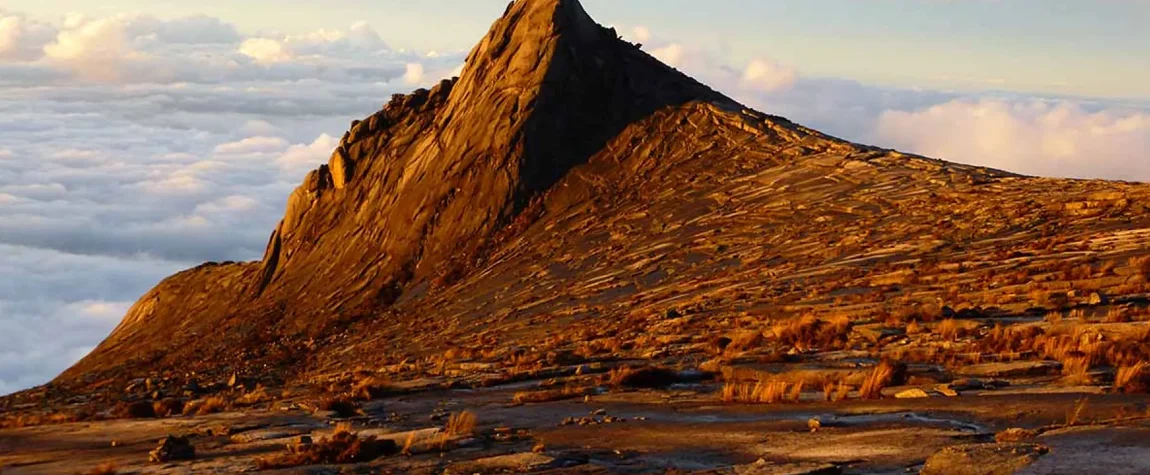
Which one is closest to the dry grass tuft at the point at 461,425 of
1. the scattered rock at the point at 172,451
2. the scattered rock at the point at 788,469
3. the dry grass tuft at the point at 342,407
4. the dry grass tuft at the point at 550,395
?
the dry grass tuft at the point at 550,395

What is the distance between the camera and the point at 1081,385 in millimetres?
16609

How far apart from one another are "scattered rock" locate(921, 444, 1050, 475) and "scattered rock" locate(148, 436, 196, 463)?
419 inches

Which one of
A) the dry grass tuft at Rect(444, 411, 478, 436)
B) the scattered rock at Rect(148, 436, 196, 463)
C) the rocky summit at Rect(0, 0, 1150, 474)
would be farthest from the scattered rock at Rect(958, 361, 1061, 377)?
the scattered rock at Rect(148, 436, 196, 463)

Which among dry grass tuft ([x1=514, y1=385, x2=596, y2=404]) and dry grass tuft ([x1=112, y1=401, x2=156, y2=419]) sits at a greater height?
dry grass tuft ([x1=112, y1=401, x2=156, y2=419])

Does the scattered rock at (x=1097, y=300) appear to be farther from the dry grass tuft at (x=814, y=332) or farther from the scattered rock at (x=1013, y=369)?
the scattered rock at (x=1013, y=369)

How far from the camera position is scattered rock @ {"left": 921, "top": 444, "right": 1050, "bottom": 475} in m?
11.2

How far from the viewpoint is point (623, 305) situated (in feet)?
126

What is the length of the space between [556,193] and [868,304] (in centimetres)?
3080

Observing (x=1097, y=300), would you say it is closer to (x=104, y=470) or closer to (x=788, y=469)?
(x=788, y=469)

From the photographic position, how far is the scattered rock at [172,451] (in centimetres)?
1636

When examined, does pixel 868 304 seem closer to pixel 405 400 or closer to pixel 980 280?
pixel 980 280

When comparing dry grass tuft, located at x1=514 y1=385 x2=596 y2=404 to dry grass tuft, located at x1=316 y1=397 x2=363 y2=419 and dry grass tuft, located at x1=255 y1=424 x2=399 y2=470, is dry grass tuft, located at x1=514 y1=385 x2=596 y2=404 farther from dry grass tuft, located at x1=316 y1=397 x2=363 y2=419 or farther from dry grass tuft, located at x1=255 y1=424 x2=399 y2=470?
dry grass tuft, located at x1=255 y1=424 x2=399 y2=470

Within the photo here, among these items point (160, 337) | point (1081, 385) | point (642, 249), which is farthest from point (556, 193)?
point (1081, 385)

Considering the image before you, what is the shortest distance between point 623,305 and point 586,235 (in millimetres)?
14255
